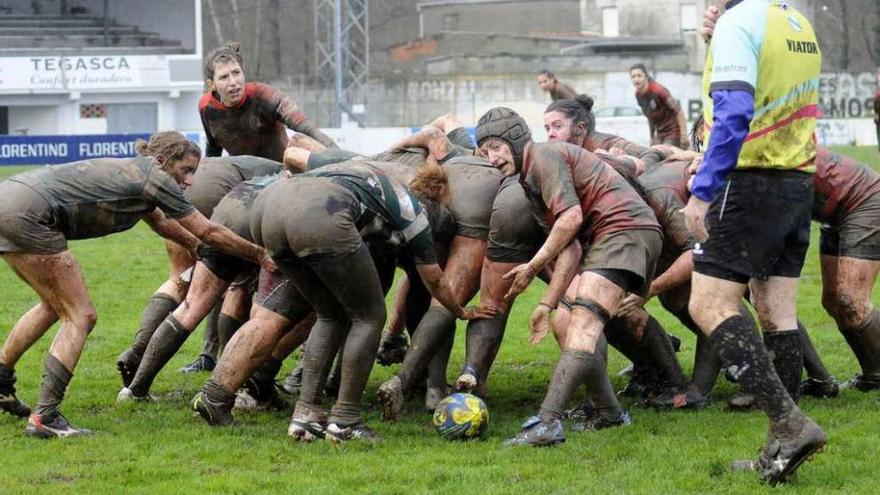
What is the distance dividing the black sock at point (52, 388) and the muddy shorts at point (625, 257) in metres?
2.98

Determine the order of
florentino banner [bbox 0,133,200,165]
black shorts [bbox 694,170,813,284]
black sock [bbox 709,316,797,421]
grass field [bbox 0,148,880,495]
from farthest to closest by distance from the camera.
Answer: florentino banner [bbox 0,133,200,165] → grass field [bbox 0,148,880,495] → black shorts [bbox 694,170,813,284] → black sock [bbox 709,316,797,421]

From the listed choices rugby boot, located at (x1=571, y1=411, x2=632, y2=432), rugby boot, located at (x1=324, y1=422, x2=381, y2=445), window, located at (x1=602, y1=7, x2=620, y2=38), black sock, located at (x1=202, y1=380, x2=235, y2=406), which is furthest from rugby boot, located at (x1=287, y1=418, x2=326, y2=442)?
window, located at (x1=602, y1=7, x2=620, y2=38)

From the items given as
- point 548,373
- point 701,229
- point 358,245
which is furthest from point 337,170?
point 548,373

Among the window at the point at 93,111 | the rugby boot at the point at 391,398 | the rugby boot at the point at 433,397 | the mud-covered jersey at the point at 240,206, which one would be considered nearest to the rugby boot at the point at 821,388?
the rugby boot at the point at 433,397

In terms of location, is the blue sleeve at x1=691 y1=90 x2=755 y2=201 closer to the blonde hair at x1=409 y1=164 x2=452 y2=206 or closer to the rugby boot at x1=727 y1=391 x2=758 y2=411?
the blonde hair at x1=409 y1=164 x2=452 y2=206

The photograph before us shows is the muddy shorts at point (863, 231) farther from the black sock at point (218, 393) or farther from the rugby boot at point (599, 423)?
the black sock at point (218, 393)

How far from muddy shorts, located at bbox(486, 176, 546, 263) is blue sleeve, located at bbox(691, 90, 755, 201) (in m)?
2.19

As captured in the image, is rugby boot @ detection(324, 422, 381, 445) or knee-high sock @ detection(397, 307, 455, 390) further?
knee-high sock @ detection(397, 307, 455, 390)

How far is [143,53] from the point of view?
43250 mm

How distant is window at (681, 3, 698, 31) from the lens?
195 ft

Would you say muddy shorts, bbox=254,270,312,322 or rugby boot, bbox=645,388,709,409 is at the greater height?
muddy shorts, bbox=254,270,312,322

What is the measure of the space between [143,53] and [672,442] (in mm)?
37949

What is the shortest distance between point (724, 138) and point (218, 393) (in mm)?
3339

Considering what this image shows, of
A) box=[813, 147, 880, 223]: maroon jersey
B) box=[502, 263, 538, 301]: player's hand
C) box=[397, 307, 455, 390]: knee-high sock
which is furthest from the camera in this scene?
box=[813, 147, 880, 223]: maroon jersey
